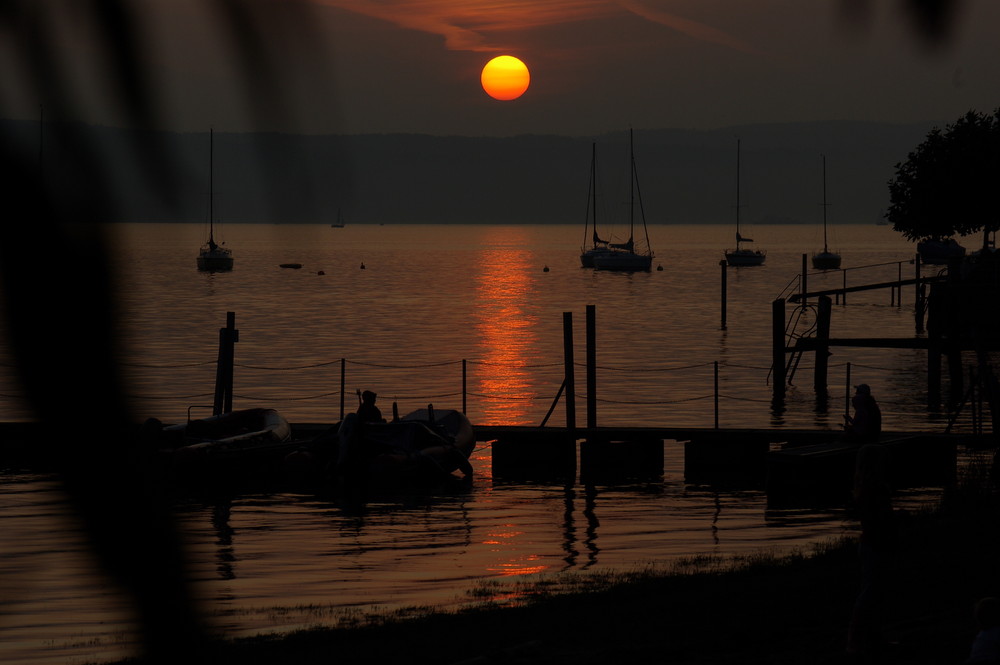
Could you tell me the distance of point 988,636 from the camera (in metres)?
9.70

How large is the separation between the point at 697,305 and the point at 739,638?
12365 centimetres

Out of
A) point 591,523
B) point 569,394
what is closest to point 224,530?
point 591,523

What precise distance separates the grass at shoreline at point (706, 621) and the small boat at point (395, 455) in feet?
41.0

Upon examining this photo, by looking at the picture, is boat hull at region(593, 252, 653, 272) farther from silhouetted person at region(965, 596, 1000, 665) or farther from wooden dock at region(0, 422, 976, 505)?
silhouetted person at region(965, 596, 1000, 665)

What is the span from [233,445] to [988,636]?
80.4 feet

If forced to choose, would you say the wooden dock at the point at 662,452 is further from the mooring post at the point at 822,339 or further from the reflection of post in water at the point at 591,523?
the mooring post at the point at 822,339

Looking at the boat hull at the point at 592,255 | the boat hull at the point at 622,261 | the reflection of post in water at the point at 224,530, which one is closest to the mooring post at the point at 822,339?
the reflection of post in water at the point at 224,530

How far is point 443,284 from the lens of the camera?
184 metres

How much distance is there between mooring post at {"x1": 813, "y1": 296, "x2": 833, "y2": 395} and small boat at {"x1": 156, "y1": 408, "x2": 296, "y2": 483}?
88.2ft

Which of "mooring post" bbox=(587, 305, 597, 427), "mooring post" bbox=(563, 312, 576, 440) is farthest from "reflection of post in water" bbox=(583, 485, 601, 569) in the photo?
"mooring post" bbox=(587, 305, 597, 427)

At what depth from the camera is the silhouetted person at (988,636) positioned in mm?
9656

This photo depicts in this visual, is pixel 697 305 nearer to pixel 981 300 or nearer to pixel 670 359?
pixel 670 359

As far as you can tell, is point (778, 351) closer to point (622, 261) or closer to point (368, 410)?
point (368, 410)

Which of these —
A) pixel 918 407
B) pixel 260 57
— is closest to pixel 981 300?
pixel 918 407
